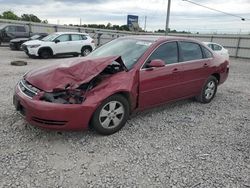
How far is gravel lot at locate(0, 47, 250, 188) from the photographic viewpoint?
3002 mm

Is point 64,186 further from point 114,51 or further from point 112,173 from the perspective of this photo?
point 114,51

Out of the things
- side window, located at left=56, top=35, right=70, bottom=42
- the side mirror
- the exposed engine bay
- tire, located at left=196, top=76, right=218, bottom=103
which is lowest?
tire, located at left=196, top=76, right=218, bottom=103

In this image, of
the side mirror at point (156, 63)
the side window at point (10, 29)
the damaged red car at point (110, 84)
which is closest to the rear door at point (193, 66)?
the damaged red car at point (110, 84)

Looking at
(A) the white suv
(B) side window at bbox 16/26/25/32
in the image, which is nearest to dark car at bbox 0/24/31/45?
(B) side window at bbox 16/26/25/32

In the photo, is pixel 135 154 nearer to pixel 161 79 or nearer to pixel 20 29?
pixel 161 79

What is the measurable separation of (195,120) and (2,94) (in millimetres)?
4358

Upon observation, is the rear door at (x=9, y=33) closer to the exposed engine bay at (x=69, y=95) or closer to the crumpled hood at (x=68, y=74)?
the crumpled hood at (x=68, y=74)

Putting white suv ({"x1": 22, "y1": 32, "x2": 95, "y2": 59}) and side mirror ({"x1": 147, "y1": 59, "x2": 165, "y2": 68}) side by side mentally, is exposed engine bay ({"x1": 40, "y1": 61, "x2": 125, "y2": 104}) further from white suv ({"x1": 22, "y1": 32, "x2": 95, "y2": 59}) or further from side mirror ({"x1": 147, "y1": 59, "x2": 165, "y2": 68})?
white suv ({"x1": 22, "y1": 32, "x2": 95, "y2": 59})

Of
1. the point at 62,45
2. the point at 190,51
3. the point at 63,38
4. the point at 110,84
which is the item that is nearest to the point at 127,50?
the point at 110,84

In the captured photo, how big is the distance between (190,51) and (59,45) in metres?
10.3

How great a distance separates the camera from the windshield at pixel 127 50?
4497mm

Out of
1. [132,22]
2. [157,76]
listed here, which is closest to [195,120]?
[157,76]

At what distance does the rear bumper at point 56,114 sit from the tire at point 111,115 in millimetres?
163

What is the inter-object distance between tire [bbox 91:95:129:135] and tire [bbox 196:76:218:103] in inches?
98.6
